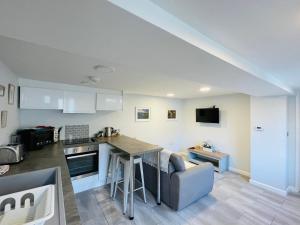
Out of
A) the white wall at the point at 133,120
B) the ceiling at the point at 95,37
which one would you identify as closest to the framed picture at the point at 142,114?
the white wall at the point at 133,120

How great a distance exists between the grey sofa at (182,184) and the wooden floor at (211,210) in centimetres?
13

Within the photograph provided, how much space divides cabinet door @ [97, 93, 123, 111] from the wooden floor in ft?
5.61

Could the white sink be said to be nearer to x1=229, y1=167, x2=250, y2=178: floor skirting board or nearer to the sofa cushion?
the sofa cushion

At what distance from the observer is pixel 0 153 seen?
1591 mm

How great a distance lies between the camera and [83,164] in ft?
9.27

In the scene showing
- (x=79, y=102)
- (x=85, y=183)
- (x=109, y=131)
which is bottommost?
(x=85, y=183)

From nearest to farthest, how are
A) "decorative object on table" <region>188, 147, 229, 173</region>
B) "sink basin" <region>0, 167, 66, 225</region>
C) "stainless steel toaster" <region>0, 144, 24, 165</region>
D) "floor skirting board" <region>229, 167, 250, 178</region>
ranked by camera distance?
1. "sink basin" <region>0, 167, 66, 225</region>
2. "stainless steel toaster" <region>0, 144, 24, 165</region>
3. "floor skirting board" <region>229, 167, 250, 178</region>
4. "decorative object on table" <region>188, 147, 229, 173</region>

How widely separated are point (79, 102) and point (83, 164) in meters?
1.22

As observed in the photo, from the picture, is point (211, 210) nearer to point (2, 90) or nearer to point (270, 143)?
point (270, 143)

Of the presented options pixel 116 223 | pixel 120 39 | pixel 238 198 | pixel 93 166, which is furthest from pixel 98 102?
pixel 238 198

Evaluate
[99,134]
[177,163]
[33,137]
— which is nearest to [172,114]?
[99,134]

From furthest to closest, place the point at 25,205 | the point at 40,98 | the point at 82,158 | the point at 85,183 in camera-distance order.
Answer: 1. the point at 85,183
2. the point at 82,158
3. the point at 40,98
4. the point at 25,205

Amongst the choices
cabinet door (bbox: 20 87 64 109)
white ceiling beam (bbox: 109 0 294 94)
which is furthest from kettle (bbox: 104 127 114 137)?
white ceiling beam (bbox: 109 0 294 94)

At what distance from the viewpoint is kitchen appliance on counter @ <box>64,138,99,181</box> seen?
8.69ft
